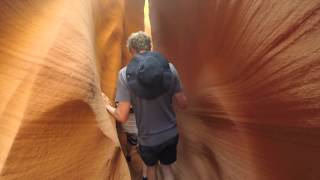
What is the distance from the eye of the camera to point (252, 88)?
176 centimetres

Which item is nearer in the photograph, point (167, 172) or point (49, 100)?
point (49, 100)

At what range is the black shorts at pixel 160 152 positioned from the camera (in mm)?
2398

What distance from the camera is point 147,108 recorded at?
7.55 feet

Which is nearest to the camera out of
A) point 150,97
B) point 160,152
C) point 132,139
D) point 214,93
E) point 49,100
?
point 49,100

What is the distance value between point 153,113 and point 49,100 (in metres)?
0.88

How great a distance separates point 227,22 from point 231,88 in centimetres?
32

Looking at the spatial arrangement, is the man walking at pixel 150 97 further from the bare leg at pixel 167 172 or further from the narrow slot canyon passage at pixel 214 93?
the narrow slot canyon passage at pixel 214 93

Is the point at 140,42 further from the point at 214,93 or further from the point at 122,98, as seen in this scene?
the point at 214,93

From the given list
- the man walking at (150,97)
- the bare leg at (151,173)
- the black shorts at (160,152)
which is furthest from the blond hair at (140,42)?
the bare leg at (151,173)

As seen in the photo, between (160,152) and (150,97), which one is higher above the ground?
(150,97)

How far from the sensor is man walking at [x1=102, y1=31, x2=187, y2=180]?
6.95ft

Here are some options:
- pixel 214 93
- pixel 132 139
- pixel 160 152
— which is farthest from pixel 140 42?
pixel 132 139

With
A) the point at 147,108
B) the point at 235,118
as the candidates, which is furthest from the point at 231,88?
the point at 147,108

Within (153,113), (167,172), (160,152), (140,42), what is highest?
(140,42)
